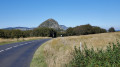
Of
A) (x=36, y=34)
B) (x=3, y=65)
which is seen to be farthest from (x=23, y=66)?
(x=36, y=34)

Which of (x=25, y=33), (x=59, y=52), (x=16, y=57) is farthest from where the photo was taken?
(x=25, y=33)

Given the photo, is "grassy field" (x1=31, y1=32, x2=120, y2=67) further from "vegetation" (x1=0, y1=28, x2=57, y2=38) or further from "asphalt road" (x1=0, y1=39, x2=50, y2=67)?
"vegetation" (x1=0, y1=28, x2=57, y2=38)

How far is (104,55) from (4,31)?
3040 inches

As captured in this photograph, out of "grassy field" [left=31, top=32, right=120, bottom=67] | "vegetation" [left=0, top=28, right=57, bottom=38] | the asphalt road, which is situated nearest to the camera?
"grassy field" [left=31, top=32, right=120, bottom=67]

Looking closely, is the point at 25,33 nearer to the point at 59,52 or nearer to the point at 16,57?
the point at 16,57

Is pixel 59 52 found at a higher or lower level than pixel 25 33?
lower

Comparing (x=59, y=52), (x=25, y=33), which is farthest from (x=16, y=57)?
(x=25, y=33)

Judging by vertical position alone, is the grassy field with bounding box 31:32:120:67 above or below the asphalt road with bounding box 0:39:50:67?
above

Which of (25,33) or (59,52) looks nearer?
(59,52)

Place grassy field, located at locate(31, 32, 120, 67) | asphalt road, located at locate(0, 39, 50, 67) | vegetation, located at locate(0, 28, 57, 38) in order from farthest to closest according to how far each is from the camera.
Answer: vegetation, located at locate(0, 28, 57, 38) < asphalt road, located at locate(0, 39, 50, 67) < grassy field, located at locate(31, 32, 120, 67)

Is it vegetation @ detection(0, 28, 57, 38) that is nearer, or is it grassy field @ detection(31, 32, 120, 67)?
grassy field @ detection(31, 32, 120, 67)

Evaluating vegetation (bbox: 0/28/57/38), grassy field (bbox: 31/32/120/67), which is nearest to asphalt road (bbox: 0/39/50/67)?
grassy field (bbox: 31/32/120/67)

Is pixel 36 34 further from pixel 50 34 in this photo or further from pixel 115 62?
pixel 115 62

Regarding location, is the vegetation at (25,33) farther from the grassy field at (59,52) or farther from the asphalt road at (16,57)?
the grassy field at (59,52)
